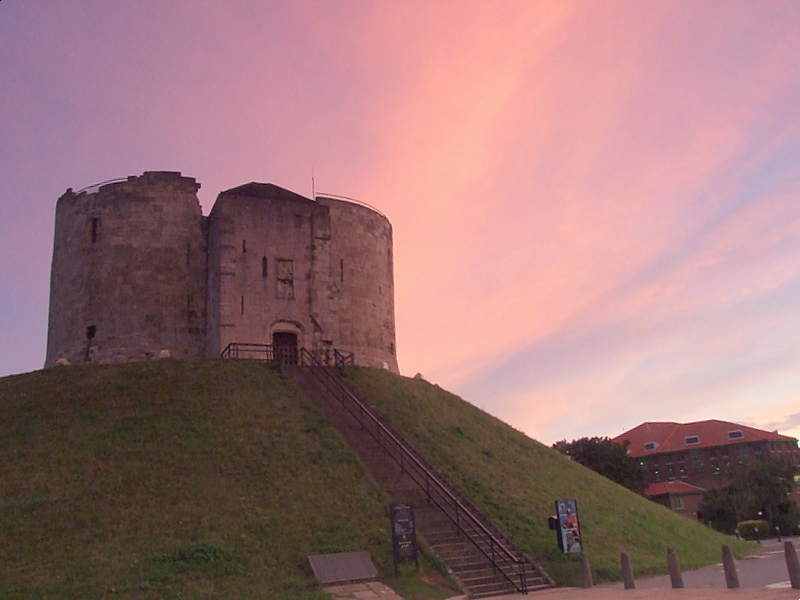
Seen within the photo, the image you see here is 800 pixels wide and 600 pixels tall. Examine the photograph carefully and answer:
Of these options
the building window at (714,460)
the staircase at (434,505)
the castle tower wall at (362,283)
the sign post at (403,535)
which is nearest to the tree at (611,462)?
the building window at (714,460)

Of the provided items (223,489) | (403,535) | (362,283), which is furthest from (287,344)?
(403,535)

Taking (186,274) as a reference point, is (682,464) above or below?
below

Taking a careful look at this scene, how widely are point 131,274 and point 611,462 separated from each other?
42223 mm

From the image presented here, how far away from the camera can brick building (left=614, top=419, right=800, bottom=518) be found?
80000mm

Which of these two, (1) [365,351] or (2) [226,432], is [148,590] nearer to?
(2) [226,432]

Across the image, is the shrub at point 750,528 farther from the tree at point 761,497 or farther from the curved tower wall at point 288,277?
the curved tower wall at point 288,277

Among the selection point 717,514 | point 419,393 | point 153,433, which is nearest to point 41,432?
point 153,433

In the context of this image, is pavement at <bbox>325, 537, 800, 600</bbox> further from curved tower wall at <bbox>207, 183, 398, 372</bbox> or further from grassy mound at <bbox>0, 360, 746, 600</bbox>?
curved tower wall at <bbox>207, 183, 398, 372</bbox>

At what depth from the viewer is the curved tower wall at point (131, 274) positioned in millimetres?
30859

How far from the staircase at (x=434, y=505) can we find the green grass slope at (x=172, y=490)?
848mm

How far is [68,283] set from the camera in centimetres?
3241

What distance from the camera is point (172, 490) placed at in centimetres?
1680

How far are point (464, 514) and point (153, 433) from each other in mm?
8917

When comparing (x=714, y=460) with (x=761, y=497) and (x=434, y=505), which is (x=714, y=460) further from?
(x=434, y=505)
